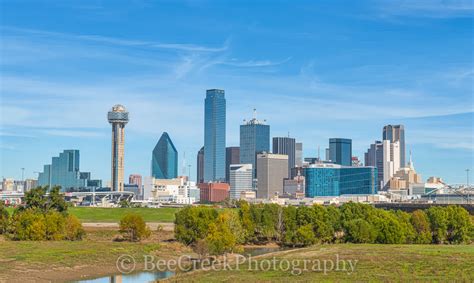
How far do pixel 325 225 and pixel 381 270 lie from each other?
49.5 m

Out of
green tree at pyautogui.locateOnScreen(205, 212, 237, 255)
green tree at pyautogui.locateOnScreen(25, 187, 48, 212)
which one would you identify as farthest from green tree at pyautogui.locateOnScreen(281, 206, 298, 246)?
green tree at pyautogui.locateOnScreen(25, 187, 48, 212)

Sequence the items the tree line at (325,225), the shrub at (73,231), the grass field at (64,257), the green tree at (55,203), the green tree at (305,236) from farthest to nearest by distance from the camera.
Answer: the green tree at (55,203) < the green tree at (305,236) < the shrub at (73,231) < the tree line at (325,225) < the grass field at (64,257)

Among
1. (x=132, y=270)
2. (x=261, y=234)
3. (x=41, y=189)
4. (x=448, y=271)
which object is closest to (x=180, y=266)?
(x=132, y=270)

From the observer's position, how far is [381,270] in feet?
242

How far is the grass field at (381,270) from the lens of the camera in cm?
6812

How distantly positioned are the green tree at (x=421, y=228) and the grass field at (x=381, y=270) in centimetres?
2922

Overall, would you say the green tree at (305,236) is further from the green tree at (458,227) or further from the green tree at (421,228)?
the green tree at (458,227)

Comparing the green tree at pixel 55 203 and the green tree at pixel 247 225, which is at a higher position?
the green tree at pixel 55 203

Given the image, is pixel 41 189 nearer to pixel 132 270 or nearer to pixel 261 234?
pixel 261 234

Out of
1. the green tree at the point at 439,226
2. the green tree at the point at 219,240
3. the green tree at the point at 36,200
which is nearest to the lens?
the green tree at the point at 219,240

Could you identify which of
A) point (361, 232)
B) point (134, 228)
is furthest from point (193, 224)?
point (361, 232)

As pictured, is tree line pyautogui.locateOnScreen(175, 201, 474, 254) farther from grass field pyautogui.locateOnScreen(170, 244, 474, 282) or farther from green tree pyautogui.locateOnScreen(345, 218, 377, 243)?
grass field pyautogui.locateOnScreen(170, 244, 474, 282)

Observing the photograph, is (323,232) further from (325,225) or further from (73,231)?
(73,231)

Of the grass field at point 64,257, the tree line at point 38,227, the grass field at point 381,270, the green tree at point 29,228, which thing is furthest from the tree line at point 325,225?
the grass field at point 381,270
